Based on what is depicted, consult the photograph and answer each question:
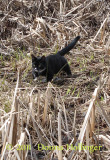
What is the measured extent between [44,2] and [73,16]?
32.2 inches

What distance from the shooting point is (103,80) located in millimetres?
4445

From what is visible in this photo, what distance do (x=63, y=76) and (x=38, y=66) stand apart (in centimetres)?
63

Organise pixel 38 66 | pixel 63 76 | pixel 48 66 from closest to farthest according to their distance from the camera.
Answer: pixel 38 66 < pixel 48 66 < pixel 63 76

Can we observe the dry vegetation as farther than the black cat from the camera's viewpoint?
No

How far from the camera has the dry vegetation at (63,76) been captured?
10.2 ft

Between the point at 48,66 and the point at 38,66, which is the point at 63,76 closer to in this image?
the point at 48,66

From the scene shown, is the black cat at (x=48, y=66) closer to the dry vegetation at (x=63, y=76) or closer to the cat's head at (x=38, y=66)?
the cat's head at (x=38, y=66)

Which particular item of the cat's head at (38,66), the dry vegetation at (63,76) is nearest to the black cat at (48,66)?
the cat's head at (38,66)

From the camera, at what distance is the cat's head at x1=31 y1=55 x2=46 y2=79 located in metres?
4.71

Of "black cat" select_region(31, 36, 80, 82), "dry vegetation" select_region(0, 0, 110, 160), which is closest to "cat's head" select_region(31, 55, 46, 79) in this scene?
"black cat" select_region(31, 36, 80, 82)

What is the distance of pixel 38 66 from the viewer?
4754mm

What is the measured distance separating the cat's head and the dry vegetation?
0.15 metres

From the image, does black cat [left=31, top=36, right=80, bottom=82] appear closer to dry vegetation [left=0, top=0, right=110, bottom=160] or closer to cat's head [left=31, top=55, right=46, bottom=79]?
cat's head [left=31, top=55, right=46, bottom=79]

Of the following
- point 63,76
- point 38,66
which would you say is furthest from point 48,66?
point 63,76
